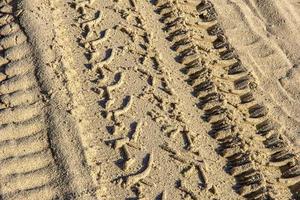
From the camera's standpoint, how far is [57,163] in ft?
11.2

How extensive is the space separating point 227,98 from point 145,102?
0.64 metres

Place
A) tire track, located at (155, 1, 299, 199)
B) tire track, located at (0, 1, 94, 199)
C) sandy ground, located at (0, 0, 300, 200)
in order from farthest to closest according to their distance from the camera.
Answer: tire track, located at (155, 1, 299, 199) → sandy ground, located at (0, 0, 300, 200) → tire track, located at (0, 1, 94, 199)

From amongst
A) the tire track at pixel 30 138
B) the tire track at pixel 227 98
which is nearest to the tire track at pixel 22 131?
the tire track at pixel 30 138

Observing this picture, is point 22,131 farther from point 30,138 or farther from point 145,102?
point 145,102

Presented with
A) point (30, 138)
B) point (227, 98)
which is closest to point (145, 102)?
point (227, 98)

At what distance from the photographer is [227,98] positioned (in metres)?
4.16

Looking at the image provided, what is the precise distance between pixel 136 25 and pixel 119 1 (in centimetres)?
32

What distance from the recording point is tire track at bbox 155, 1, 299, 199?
3701 mm

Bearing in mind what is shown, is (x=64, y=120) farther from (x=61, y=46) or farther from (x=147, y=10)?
(x=147, y=10)

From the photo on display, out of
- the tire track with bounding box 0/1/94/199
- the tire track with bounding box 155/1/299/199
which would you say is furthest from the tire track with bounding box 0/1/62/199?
Result: the tire track with bounding box 155/1/299/199

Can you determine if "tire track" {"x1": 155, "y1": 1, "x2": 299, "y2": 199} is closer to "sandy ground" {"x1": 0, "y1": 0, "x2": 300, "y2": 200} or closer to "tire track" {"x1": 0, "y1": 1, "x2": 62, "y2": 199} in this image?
"sandy ground" {"x1": 0, "y1": 0, "x2": 300, "y2": 200}

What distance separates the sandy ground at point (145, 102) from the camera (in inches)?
136

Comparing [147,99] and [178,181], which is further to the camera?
[147,99]

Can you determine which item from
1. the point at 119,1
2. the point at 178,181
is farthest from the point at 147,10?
the point at 178,181
